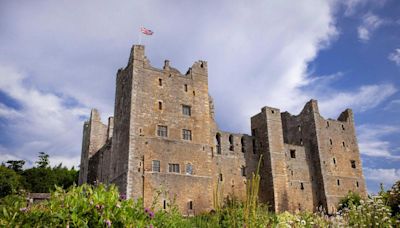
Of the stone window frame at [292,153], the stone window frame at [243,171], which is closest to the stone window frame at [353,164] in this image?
the stone window frame at [292,153]

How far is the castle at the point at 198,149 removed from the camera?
29688mm

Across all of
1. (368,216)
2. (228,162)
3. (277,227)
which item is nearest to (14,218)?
(277,227)

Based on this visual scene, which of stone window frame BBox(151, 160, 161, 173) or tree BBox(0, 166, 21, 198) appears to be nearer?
stone window frame BBox(151, 160, 161, 173)

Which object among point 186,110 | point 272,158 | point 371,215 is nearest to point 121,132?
point 186,110

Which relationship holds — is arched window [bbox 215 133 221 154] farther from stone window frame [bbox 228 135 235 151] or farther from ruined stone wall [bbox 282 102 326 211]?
ruined stone wall [bbox 282 102 326 211]

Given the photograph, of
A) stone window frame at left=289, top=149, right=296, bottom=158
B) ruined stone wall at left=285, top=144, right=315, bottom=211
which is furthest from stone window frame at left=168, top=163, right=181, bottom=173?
stone window frame at left=289, top=149, right=296, bottom=158

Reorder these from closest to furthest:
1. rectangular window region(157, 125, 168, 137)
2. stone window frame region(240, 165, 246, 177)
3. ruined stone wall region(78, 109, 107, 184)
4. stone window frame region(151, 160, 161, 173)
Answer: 1. stone window frame region(151, 160, 161, 173)
2. rectangular window region(157, 125, 168, 137)
3. stone window frame region(240, 165, 246, 177)
4. ruined stone wall region(78, 109, 107, 184)

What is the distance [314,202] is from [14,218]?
132ft

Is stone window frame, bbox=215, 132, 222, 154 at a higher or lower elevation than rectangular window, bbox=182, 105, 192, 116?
lower

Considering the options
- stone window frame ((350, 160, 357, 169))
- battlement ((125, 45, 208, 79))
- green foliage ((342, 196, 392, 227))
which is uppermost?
battlement ((125, 45, 208, 79))

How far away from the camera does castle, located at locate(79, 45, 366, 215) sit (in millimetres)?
29688

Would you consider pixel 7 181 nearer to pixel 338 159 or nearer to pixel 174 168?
pixel 174 168

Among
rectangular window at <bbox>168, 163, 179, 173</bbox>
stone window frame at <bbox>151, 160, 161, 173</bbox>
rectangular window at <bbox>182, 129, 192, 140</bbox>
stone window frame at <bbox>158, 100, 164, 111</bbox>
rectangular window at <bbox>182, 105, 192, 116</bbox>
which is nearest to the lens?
stone window frame at <bbox>151, 160, 161, 173</bbox>

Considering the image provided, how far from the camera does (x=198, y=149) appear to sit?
32031 millimetres
